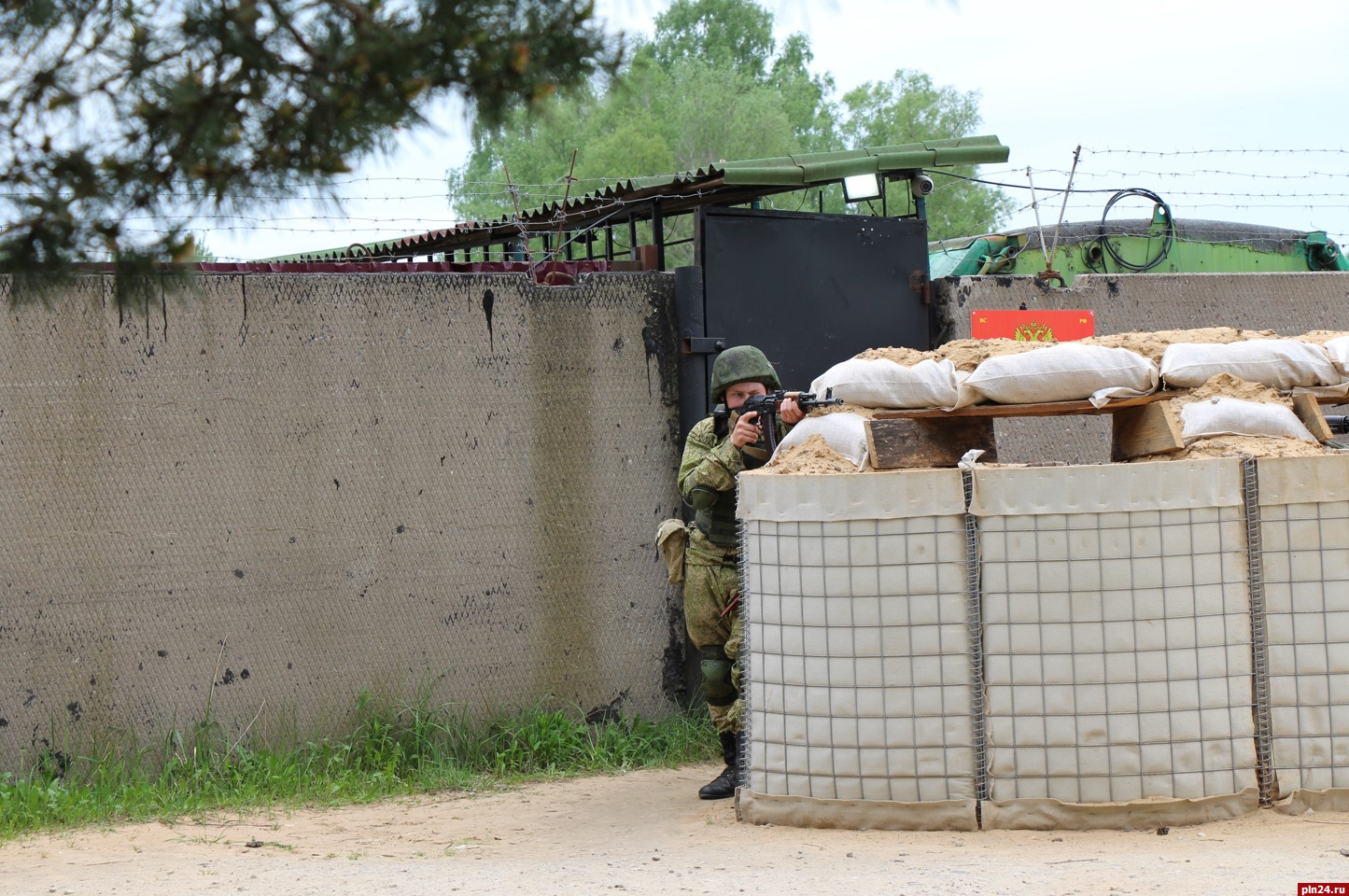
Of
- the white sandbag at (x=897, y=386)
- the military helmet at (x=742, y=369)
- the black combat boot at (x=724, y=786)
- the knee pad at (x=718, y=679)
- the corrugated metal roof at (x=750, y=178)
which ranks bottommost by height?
the black combat boot at (x=724, y=786)

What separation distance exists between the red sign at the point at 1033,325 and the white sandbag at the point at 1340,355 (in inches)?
82.6

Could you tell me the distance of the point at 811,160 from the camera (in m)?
7.09

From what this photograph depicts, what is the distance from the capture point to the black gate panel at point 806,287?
6770 mm

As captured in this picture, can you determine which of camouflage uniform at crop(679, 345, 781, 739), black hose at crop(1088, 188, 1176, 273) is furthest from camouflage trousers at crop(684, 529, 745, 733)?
black hose at crop(1088, 188, 1176, 273)

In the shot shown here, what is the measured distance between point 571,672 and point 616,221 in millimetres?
2985

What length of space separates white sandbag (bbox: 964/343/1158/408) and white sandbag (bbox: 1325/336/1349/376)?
2.49ft

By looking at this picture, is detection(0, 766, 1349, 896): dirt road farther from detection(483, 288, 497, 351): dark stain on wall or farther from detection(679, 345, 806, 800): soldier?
detection(483, 288, 497, 351): dark stain on wall

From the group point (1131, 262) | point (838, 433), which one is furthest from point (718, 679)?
point (1131, 262)

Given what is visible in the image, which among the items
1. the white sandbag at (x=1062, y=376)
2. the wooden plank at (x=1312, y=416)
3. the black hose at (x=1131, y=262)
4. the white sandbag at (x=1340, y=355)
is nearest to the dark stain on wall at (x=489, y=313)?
the white sandbag at (x=1062, y=376)

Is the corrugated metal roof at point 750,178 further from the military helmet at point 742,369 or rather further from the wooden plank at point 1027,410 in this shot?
the wooden plank at point 1027,410

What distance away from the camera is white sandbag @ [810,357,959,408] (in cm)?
526

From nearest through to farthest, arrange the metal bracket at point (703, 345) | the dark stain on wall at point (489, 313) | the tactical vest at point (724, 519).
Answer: the tactical vest at point (724, 519) < the dark stain on wall at point (489, 313) < the metal bracket at point (703, 345)

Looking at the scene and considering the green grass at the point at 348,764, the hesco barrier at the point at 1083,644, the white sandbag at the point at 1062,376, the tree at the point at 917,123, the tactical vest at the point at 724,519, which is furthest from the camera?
the tree at the point at 917,123

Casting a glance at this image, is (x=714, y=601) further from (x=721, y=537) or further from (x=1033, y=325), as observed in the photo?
(x=1033, y=325)
